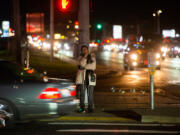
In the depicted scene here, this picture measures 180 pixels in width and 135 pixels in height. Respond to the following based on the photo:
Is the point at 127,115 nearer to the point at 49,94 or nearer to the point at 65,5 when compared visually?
the point at 49,94

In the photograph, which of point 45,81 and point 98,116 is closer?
point 45,81

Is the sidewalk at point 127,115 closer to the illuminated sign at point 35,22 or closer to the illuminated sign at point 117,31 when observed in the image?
the illuminated sign at point 35,22

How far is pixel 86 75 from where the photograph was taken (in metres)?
10.2

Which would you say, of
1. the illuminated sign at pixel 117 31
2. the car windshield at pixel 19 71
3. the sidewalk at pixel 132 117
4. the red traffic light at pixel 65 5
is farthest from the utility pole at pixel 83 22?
the illuminated sign at pixel 117 31

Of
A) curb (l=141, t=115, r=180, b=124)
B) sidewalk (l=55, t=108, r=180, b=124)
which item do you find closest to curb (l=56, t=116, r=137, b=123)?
sidewalk (l=55, t=108, r=180, b=124)

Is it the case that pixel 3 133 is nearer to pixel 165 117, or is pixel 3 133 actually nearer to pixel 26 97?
pixel 26 97

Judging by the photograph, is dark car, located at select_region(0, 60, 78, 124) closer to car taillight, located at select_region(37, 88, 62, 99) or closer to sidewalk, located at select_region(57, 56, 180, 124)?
car taillight, located at select_region(37, 88, 62, 99)

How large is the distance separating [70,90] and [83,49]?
6.04 ft

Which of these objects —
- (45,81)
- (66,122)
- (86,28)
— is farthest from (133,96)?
(45,81)

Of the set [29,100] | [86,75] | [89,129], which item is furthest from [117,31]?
[29,100]

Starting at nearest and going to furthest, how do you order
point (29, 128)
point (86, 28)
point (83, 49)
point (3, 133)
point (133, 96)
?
point (3, 133)
point (29, 128)
point (83, 49)
point (86, 28)
point (133, 96)

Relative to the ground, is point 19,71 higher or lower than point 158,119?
higher

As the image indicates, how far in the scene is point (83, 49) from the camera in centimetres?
1027

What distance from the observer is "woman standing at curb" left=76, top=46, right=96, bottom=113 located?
33.1ft
